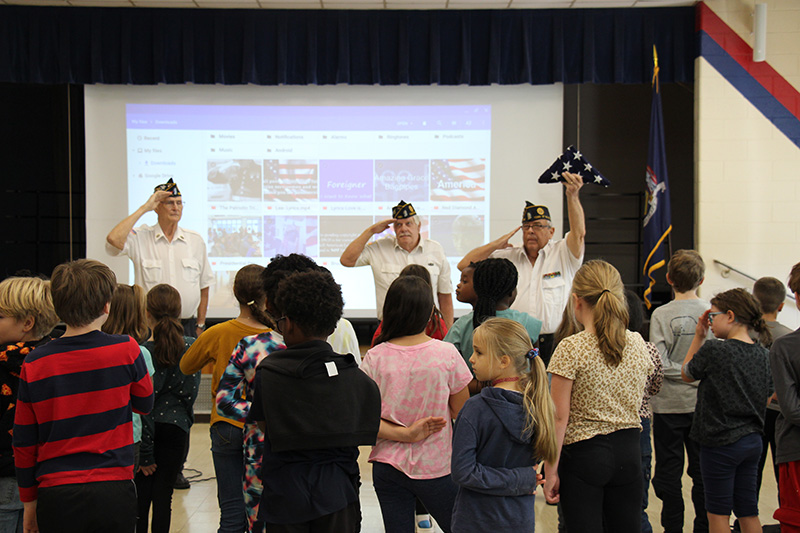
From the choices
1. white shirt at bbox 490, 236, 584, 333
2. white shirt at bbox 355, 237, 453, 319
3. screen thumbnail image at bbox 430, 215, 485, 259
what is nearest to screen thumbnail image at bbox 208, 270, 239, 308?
screen thumbnail image at bbox 430, 215, 485, 259

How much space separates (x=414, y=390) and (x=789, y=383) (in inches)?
44.3

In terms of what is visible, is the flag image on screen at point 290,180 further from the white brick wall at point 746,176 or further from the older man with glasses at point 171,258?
the white brick wall at point 746,176

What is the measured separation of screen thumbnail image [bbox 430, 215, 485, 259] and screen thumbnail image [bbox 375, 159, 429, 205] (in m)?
0.27


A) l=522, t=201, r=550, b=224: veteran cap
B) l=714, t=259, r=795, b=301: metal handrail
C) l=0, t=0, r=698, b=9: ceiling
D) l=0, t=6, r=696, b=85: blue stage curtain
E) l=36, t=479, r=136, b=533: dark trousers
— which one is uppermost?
l=0, t=0, r=698, b=9: ceiling

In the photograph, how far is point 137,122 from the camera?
5430 mm

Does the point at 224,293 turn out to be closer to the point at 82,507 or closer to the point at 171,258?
the point at 171,258

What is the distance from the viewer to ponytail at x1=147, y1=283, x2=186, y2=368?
2391mm

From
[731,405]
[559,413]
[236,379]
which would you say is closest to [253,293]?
[236,379]

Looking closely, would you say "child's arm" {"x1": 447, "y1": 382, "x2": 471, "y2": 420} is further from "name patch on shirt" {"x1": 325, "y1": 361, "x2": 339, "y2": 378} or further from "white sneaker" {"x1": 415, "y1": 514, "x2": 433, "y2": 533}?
"white sneaker" {"x1": 415, "y1": 514, "x2": 433, "y2": 533}

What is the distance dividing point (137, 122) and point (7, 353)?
410 centimetres

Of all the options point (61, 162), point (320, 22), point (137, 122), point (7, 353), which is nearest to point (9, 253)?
point (61, 162)

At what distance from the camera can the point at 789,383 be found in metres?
1.87

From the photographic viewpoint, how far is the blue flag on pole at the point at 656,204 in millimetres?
5238

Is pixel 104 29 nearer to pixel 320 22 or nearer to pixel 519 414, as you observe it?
pixel 320 22
